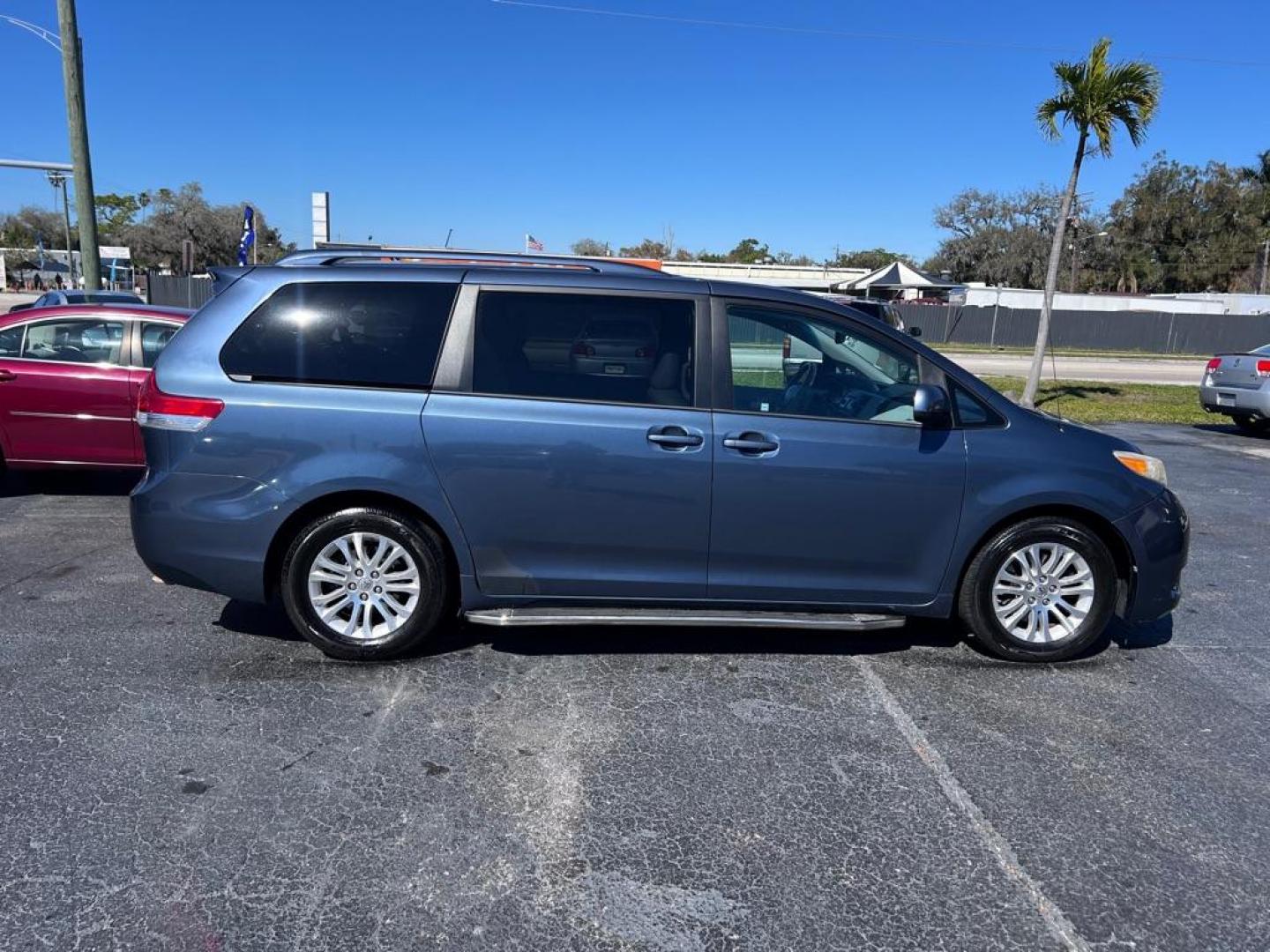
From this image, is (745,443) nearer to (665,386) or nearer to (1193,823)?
(665,386)

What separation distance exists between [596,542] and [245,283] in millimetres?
2029

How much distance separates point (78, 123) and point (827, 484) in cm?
→ 1408

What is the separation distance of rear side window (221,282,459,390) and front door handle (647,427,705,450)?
1.05 meters

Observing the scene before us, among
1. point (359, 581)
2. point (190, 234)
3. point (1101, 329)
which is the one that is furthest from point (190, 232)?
point (359, 581)

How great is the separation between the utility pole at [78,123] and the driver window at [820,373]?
1237 cm

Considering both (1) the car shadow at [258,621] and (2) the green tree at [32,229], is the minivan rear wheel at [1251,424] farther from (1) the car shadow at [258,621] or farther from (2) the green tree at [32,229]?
(2) the green tree at [32,229]

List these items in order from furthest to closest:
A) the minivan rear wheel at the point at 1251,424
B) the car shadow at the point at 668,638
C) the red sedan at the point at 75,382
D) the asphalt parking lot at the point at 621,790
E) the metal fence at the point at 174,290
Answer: the metal fence at the point at 174,290, the minivan rear wheel at the point at 1251,424, the red sedan at the point at 75,382, the car shadow at the point at 668,638, the asphalt parking lot at the point at 621,790

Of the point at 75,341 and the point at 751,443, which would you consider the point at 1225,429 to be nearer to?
the point at 751,443

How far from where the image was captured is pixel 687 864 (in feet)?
9.31

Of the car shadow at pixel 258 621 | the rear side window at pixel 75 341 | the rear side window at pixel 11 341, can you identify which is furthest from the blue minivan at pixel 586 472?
the rear side window at pixel 11 341

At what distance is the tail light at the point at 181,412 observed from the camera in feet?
13.2

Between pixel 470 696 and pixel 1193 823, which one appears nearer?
pixel 1193 823

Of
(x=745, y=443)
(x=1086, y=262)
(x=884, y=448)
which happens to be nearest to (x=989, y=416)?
(x=884, y=448)

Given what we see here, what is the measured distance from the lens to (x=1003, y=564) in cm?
431
